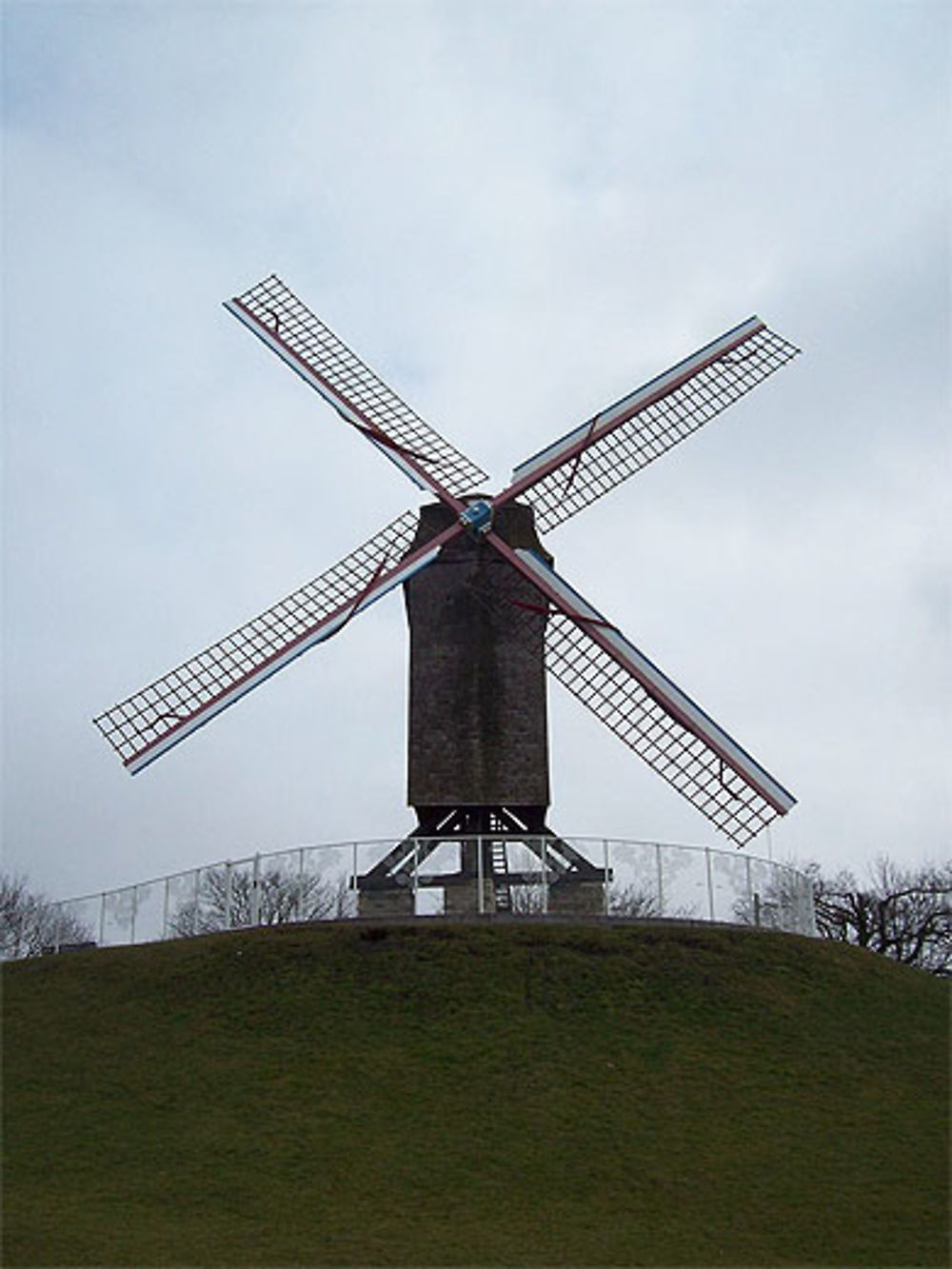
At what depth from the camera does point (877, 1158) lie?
14.3 metres

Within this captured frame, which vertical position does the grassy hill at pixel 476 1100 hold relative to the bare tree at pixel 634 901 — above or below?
below

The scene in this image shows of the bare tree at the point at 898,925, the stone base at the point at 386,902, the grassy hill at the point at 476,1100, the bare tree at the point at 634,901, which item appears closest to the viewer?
the grassy hill at the point at 476,1100

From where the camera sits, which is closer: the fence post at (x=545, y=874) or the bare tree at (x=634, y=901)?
the fence post at (x=545, y=874)

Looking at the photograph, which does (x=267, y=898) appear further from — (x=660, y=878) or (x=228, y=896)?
(x=660, y=878)

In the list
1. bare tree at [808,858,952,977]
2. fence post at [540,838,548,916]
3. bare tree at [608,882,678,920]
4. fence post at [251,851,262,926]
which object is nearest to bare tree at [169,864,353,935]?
fence post at [251,851,262,926]

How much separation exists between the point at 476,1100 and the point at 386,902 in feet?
16.9

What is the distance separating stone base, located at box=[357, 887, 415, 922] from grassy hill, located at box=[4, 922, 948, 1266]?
0.70 metres

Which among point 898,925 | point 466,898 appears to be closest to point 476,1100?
point 466,898

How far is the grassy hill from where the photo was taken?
1254 cm

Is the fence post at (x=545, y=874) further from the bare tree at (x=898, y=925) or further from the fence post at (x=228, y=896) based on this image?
the bare tree at (x=898, y=925)

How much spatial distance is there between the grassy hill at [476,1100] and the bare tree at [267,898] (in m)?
0.99

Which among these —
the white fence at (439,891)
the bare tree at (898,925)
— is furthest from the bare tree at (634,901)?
the bare tree at (898,925)

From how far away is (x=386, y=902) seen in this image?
20219 millimetres

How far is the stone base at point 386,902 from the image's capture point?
20031 mm
